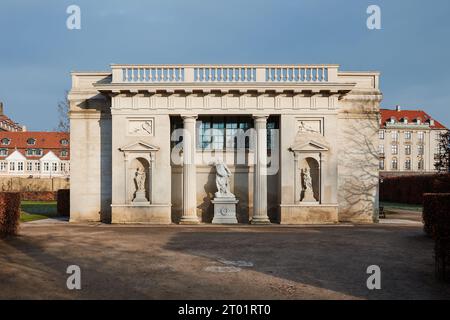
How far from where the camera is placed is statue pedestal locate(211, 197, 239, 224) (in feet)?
76.1

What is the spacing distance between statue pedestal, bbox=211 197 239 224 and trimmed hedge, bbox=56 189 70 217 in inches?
482

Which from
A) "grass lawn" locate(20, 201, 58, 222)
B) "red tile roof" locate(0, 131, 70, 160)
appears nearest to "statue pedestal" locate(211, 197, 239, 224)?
"grass lawn" locate(20, 201, 58, 222)

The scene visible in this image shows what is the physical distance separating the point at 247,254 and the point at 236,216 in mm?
10997

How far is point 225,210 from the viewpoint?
917 inches

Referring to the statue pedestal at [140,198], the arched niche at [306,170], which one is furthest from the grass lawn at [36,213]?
the arched niche at [306,170]

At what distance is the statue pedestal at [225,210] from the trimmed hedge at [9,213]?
33.8 ft

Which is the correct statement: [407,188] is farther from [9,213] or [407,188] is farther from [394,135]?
[9,213]

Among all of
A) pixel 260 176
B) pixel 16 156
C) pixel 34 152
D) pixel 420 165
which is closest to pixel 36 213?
pixel 260 176

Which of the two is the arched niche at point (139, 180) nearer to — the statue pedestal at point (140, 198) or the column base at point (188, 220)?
the statue pedestal at point (140, 198)

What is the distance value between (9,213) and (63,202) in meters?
13.0

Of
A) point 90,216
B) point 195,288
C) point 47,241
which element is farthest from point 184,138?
point 195,288

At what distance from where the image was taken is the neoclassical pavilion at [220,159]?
74.4ft

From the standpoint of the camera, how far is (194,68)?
75.2 feet

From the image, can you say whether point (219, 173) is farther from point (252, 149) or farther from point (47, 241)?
point (47, 241)
